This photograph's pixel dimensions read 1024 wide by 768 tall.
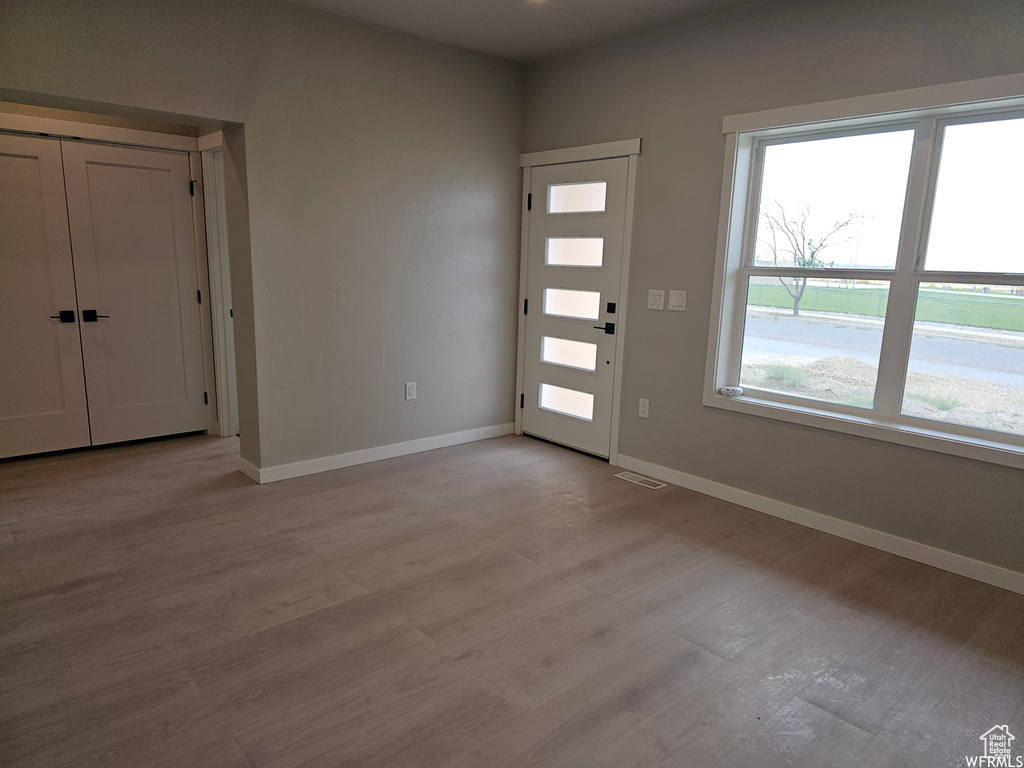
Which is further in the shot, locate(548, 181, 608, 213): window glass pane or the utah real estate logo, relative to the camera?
locate(548, 181, 608, 213): window glass pane

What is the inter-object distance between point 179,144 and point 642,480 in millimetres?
4019

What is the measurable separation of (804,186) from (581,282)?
5.16ft

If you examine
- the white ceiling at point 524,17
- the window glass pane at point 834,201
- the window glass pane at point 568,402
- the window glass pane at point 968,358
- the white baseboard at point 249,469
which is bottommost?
the white baseboard at point 249,469

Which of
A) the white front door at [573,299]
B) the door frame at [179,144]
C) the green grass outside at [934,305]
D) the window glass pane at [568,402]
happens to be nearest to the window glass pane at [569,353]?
the white front door at [573,299]

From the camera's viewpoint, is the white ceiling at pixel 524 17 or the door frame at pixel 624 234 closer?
the white ceiling at pixel 524 17

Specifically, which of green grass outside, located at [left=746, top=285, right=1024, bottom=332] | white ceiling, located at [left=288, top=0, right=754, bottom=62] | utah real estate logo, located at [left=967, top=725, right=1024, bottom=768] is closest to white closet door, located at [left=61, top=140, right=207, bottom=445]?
white ceiling, located at [left=288, top=0, right=754, bottom=62]

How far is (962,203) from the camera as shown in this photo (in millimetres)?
2883

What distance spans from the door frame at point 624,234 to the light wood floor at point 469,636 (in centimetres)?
88

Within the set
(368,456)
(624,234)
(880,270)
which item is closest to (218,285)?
(368,456)

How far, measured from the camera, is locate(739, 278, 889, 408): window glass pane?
3227 mm

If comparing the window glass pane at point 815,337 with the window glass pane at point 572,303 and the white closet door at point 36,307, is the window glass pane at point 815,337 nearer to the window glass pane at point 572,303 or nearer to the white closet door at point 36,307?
the window glass pane at point 572,303

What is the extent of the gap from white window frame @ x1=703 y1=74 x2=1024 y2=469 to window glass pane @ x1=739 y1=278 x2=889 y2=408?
5 centimetres

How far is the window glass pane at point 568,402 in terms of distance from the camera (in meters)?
4.56

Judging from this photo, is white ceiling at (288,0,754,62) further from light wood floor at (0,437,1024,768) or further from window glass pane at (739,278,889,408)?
light wood floor at (0,437,1024,768)
